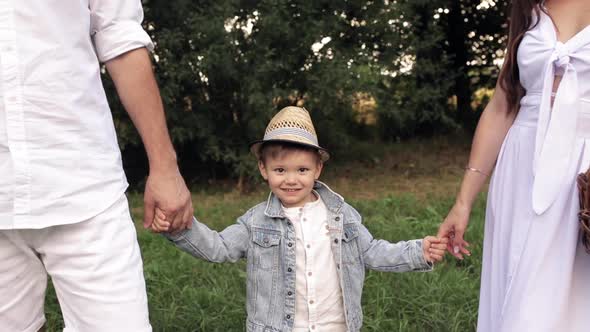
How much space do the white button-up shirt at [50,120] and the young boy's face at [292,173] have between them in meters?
0.72

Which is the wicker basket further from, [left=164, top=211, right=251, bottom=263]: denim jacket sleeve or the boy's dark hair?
[left=164, top=211, right=251, bottom=263]: denim jacket sleeve

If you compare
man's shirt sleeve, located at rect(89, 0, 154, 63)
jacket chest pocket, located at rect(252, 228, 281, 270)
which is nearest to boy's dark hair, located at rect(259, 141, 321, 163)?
jacket chest pocket, located at rect(252, 228, 281, 270)

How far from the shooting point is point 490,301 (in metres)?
2.56

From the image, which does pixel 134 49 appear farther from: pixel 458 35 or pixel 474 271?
pixel 458 35

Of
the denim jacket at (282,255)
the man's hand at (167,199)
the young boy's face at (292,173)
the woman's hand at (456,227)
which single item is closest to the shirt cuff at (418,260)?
the denim jacket at (282,255)

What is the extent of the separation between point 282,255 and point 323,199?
0.27 m

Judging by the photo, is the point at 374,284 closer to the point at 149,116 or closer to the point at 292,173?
the point at 292,173

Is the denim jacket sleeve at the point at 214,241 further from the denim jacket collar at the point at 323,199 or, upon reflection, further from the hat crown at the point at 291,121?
the hat crown at the point at 291,121

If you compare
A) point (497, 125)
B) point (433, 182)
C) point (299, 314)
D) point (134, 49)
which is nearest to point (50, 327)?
point (299, 314)

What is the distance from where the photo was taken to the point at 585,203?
6.85ft

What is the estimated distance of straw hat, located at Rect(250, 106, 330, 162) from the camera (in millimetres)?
2430

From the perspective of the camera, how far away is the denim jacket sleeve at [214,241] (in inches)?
92.4

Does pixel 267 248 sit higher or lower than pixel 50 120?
lower

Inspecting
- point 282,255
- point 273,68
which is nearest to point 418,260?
point 282,255
